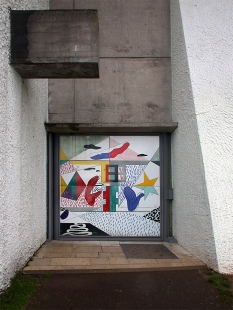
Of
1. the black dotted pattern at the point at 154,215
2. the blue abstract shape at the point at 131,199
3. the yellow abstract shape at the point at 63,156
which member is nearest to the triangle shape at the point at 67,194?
the yellow abstract shape at the point at 63,156

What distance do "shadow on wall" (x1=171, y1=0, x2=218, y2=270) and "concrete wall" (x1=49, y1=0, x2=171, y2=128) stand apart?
0.83 feet

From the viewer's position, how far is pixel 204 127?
174 inches

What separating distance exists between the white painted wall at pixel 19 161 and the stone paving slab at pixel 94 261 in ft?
0.71

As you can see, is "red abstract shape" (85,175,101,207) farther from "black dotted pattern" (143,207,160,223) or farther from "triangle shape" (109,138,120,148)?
"black dotted pattern" (143,207,160,223)

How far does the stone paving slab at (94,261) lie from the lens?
4.03 m

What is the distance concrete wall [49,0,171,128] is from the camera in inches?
213

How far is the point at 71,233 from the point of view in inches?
220

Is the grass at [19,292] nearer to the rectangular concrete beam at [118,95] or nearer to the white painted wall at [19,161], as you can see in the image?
the white painted wall at [19,161]

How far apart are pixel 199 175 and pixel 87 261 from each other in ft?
7.18

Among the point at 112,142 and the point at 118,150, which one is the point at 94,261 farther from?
the point at 112,142

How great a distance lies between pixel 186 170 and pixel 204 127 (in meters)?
0.88

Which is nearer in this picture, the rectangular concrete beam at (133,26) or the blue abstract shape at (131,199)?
the rectangular concrete beam at (133,26)

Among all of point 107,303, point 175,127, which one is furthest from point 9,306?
point 175,127

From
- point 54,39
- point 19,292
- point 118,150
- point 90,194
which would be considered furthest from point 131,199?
point 54,39
